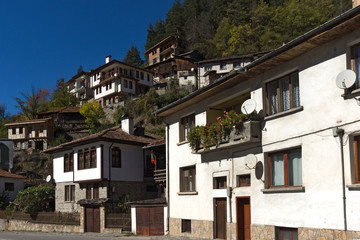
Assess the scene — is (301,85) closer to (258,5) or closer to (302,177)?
(302,177)

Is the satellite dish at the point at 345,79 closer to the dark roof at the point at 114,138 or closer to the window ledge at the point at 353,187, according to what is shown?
the window ledge at the point at 353,187

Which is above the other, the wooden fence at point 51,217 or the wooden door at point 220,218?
the wooden door at point 220,218

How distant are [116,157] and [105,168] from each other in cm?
159

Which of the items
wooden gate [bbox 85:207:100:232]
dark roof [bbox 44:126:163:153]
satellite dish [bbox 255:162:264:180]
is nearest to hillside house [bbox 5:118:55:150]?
dark roof [bbox 44:126:163:153]

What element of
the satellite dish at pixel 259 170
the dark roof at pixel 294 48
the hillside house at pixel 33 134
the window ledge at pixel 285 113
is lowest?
the satellite dish at pixel 259 170

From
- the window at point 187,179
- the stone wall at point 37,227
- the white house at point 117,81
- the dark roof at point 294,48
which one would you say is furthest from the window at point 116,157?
the white house at point 117,81

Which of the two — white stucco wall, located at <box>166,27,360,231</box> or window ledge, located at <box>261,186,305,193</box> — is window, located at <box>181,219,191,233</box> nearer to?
white stucco wall, located at <box>166,27,360,231</box>

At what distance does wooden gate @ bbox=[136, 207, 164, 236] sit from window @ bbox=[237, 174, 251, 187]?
8023 millimetres

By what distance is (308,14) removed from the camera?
7200 centimetres

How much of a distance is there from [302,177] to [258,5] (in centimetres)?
7350

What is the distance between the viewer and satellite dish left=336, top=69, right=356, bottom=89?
39.8 ft

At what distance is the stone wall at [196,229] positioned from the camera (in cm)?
2061

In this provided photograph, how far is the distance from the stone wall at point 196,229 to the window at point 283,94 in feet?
23.9

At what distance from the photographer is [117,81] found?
78.2 meters
